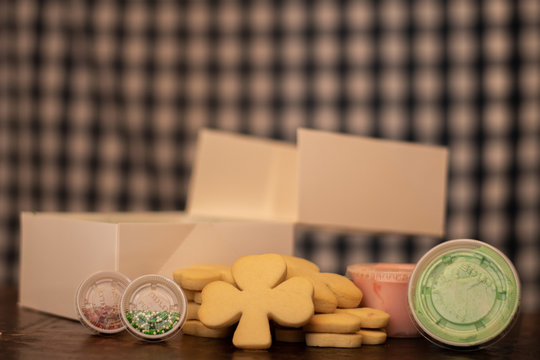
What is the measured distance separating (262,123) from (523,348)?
1318 mm

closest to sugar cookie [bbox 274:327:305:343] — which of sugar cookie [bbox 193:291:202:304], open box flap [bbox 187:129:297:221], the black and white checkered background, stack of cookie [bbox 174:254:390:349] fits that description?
stack of cookie [bbox 174:254:390:349]

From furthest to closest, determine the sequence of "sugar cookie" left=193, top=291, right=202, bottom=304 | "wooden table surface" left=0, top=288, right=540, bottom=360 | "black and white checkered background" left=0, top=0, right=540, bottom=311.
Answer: "black and white checkered background" left=0, top=0, right=540, bottom=311 < "sugar cookie" left=193, top=291, right=202, bottom=304 < "wooden table surface" left=0, top=288, right=540, bottom=360

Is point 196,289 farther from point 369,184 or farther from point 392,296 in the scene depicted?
point 369,184

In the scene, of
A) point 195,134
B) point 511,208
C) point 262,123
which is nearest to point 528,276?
point 511,208

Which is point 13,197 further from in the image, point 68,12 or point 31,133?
point 68,12

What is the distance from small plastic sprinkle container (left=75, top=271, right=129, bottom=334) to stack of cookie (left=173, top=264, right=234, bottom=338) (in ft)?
0.23

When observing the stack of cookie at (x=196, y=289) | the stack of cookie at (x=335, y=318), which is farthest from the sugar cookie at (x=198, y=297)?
the stack of cookie at (x=335, y=318)

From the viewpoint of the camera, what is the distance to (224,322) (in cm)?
67

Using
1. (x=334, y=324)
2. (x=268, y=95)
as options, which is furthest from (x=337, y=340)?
(x=268, y=95)

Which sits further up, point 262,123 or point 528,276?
point 262,123

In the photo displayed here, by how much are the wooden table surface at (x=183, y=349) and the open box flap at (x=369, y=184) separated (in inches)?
10.7

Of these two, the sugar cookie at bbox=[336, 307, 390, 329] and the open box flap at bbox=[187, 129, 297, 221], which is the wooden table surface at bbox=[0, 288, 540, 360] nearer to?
the sugar cookie at bbox=[336, 307, 390, 329]

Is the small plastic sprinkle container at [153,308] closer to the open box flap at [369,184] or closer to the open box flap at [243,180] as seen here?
the open box flap at [369,184]

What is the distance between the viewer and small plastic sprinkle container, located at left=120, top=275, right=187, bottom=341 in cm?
70
